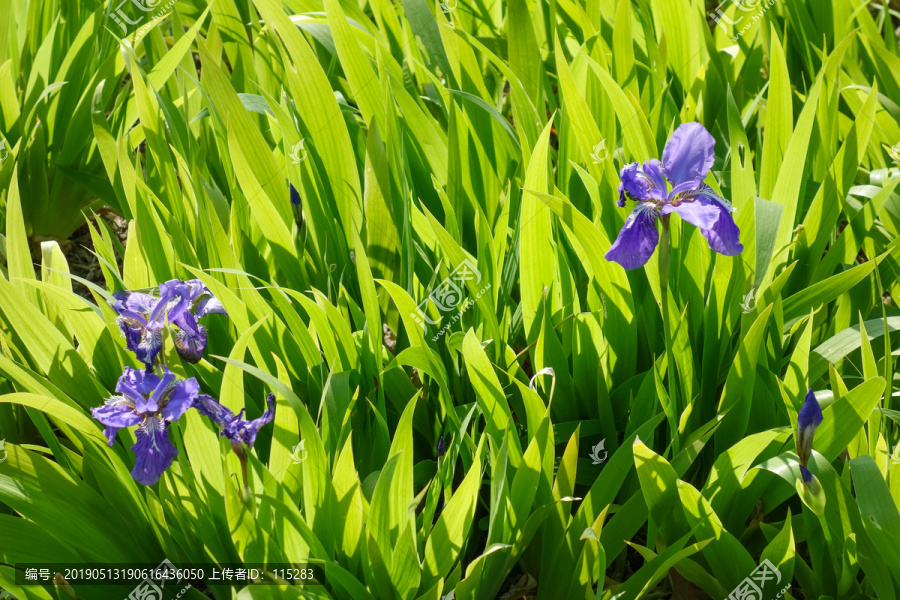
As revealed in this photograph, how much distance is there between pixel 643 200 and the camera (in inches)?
40.2

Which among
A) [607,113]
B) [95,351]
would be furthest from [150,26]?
[607,113]

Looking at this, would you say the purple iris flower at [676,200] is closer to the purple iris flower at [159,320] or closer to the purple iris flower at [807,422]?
the purple iris flower at [807,422]

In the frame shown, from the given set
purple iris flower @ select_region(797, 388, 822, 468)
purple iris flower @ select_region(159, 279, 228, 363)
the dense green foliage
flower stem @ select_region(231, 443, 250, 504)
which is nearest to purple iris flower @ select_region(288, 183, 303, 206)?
the dense green foliage

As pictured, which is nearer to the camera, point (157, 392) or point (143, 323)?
point (157, 392)

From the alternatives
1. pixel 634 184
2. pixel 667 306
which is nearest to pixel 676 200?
pixel 634 184

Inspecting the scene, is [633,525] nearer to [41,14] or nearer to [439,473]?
[439,473]

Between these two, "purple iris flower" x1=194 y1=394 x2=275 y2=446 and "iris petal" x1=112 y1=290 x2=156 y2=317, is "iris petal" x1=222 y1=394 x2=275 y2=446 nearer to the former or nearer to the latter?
"purple iris flower" x1=194 y1=394 x2=275 y2=446

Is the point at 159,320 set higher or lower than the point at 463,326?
higher

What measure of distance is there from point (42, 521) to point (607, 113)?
1341mm

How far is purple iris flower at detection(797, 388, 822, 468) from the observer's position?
0.98 meters

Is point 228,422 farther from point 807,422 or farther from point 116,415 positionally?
point 807,422

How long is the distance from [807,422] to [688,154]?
1.37ft

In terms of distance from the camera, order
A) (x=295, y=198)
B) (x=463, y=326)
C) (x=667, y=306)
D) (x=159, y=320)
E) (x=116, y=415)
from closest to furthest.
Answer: (x=116, y=415) → (x=159, y=320) → (x=667, y=306) → (x=463, y=326) → (x=295, y=198)

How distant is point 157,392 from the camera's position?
974mm
